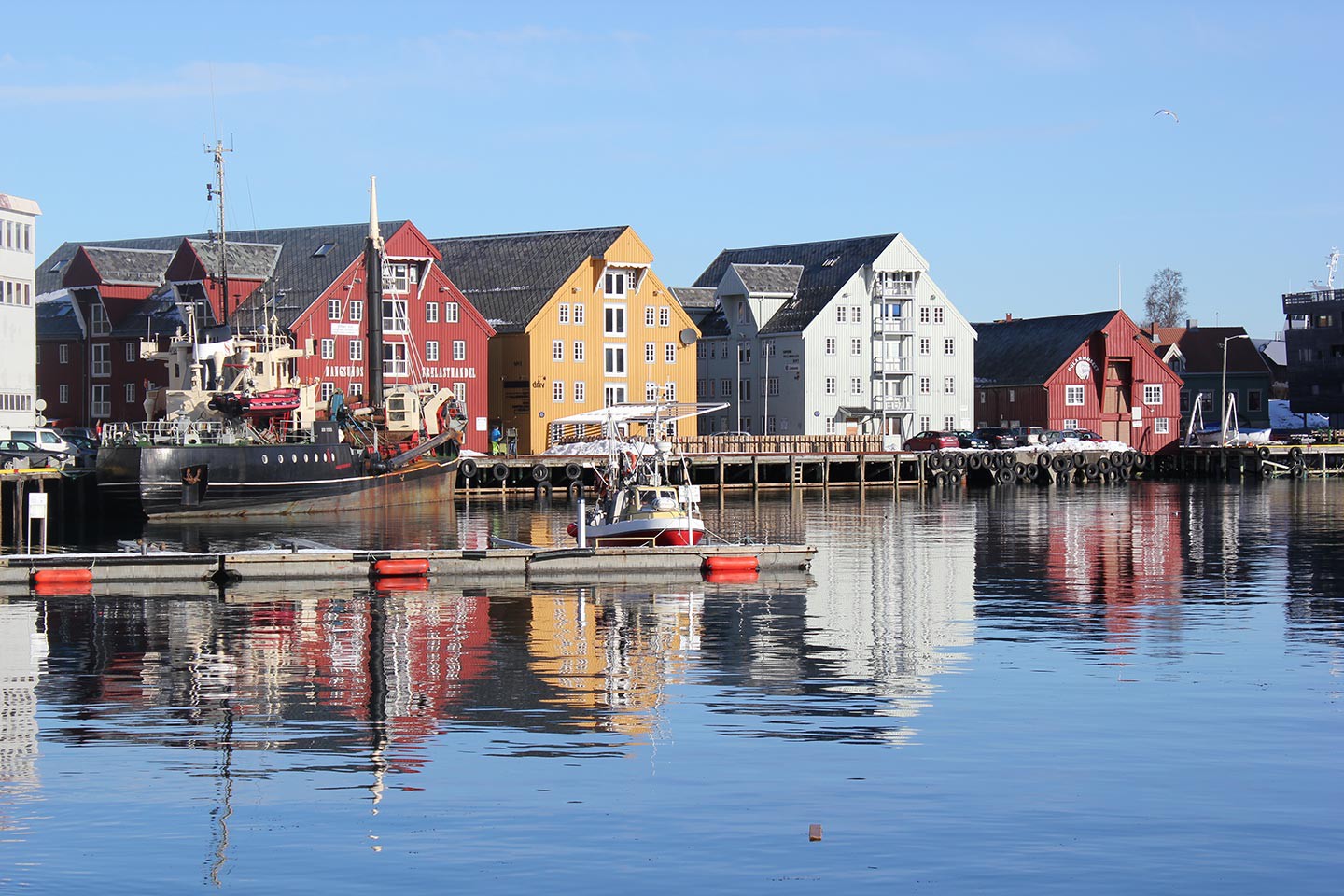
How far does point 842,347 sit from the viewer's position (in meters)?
108

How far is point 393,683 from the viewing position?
26516 mm

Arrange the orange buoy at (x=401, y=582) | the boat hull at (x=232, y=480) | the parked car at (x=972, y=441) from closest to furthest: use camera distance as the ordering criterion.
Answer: the orange buoy at (x=401, y=582) → the boat hull at (x=232, y=480) → the parked car at (x=972, y=441)

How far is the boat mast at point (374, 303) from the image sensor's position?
80562 millimetres

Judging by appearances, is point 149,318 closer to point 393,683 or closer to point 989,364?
point 989,364

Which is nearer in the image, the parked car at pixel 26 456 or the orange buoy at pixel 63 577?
the orange buoy at pixel 63 577

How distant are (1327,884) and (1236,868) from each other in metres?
0.86

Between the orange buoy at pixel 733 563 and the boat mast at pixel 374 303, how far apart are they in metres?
40.0

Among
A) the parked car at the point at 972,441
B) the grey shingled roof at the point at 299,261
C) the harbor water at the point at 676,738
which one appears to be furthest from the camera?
the parked car at the point at 972,441

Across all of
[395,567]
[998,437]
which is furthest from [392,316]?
[395,567]

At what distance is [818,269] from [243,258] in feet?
122

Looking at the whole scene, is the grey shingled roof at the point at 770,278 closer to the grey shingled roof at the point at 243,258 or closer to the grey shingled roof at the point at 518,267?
the grey shingled roof at the point at 518,267

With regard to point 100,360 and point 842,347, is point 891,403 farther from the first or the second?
point 100,360

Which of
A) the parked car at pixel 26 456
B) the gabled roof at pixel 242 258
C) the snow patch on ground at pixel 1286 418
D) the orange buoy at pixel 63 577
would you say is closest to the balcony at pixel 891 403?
the gabled roof at pixel 242 258

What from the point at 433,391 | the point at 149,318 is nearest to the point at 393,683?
the point at 433,391
